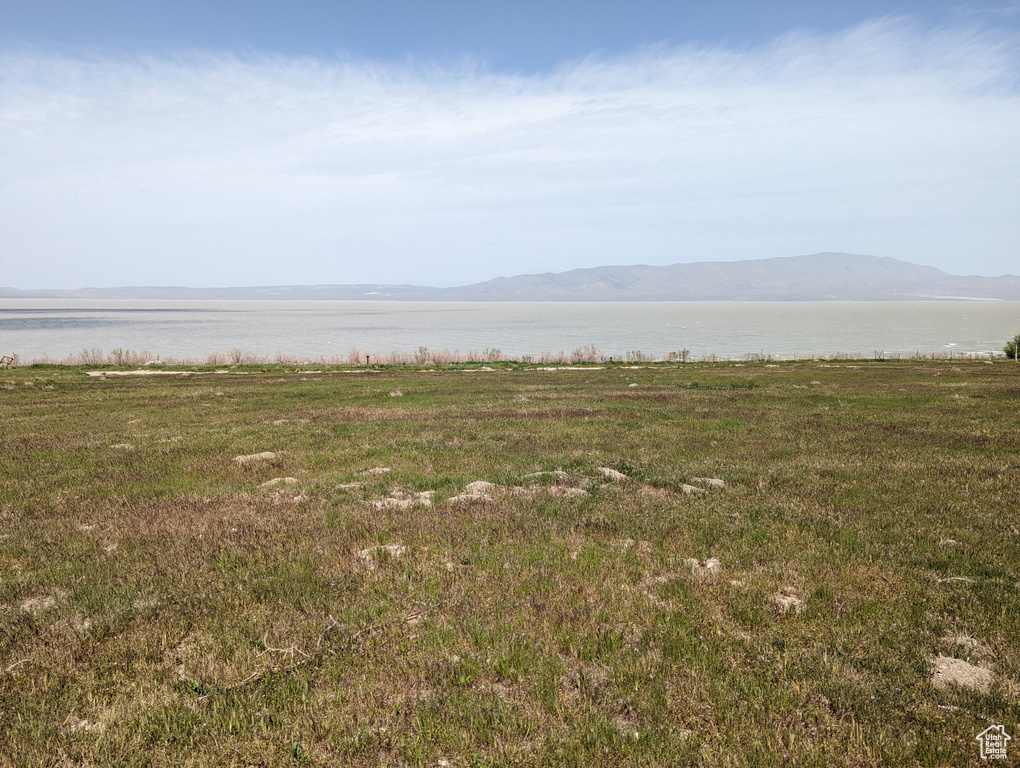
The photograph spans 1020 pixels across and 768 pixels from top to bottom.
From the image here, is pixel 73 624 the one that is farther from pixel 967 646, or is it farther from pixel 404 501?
pixel 967 646

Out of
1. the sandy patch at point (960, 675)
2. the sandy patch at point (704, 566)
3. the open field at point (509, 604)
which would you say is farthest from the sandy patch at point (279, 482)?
the sandy patch at point (960, 675)

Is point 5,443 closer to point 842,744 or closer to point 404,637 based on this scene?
point 404,637

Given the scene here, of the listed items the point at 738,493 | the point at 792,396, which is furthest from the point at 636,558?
the point at 792,396

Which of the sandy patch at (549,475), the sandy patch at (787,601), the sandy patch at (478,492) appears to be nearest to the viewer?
the sandy patch at (787,601)

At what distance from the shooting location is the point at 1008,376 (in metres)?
41.8

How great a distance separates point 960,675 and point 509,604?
5.13 metres

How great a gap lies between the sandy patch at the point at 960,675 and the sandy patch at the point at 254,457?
16167 mm

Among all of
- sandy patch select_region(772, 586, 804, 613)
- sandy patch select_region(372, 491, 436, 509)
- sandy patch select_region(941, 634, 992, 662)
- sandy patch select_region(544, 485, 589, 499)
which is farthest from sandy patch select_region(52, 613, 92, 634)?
sandy patch select_region(941, 634, 992, 662)

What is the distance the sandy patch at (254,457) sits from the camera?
16858mm

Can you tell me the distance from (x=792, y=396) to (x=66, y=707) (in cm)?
3354

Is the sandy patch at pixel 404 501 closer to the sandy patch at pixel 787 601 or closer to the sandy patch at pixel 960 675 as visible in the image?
the sandy patch at pixel 787 601

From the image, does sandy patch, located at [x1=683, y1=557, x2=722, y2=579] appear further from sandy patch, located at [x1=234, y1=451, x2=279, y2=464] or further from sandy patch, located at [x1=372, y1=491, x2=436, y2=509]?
sandy patch, located at [x1=234, y1=451, x2=279, y2=464]

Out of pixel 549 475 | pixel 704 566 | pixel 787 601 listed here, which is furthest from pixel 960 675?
pixel 549 475

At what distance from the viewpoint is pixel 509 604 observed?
7785 mm
